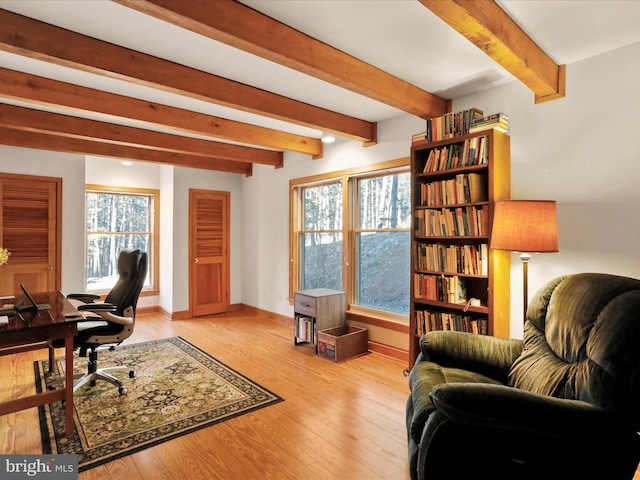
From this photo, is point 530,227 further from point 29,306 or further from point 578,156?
point 29,306

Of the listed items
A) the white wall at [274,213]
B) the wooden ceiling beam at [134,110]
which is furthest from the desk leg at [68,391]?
the white wall at [274,213]

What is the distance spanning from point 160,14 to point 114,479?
7.57ft

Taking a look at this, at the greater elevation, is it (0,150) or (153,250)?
(0,150)

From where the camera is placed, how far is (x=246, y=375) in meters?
3.34

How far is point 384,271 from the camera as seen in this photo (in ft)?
13.4

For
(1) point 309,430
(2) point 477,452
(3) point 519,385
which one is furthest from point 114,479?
(3) point 519,385

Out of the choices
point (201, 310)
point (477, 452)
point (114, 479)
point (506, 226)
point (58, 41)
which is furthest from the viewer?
point (201, 310)

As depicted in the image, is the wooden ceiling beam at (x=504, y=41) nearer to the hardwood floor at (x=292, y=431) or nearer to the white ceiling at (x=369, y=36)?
the white ceiling at (x=369, y=36)

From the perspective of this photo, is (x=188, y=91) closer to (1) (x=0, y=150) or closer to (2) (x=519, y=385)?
(2) (x=519, y=385)

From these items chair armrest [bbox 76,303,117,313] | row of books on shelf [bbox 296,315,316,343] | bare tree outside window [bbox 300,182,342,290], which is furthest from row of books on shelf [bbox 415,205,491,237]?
chair armrest [bbox 76,303,117,313]

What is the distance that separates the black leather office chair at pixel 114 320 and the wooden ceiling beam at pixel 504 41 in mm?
2789

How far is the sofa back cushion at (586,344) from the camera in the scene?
1.32 m

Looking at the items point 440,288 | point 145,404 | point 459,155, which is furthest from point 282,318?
point 459,155

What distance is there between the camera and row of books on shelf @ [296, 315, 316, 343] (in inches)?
160
